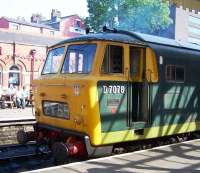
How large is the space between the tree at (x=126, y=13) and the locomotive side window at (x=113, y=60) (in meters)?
20.7

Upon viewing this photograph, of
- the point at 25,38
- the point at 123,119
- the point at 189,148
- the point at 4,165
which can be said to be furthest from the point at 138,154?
the point at 25,38

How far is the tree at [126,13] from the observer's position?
1155 inches

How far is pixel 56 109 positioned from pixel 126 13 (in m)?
21.6

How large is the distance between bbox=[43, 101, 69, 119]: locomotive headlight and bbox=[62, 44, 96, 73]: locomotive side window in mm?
728

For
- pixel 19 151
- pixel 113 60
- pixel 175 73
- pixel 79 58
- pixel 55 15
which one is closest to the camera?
pixel 113 60

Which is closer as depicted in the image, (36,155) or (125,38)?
(125,38)

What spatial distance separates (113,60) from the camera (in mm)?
8016

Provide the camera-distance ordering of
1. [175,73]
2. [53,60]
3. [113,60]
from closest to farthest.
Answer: [113,60], [53,60], [175,73]

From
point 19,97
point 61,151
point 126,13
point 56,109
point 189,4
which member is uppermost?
point 126,13

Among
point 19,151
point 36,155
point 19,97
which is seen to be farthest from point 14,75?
point 36,155

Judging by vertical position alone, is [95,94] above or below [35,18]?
below

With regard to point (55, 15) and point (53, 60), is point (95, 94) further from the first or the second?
point (55, 15)

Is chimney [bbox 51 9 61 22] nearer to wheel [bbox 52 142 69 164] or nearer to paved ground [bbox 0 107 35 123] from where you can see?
paved ground [bbox 0 107 35 123]

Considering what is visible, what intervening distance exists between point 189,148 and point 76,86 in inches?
113
